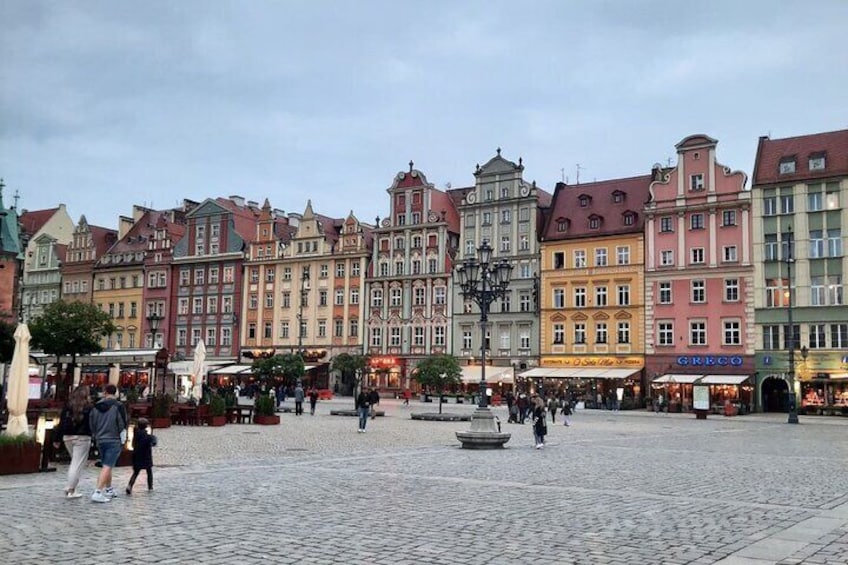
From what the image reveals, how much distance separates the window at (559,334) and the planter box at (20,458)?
48102 millimetres

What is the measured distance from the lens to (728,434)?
30.1 m

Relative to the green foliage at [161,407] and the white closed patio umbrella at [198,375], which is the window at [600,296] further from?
the green foliage at [161,407]

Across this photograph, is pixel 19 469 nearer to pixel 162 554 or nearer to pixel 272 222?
pixel 162 554

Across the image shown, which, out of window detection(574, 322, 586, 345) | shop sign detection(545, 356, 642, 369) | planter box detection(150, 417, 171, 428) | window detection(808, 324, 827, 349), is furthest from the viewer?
window detection(574, 322, 586, 345)

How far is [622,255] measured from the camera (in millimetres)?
58188

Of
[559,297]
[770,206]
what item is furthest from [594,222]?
[770,206]

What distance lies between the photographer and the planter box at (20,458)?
560 inches

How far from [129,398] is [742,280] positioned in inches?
1489

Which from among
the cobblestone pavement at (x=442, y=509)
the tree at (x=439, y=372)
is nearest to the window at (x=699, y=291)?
the tree at (x=439, y=372)

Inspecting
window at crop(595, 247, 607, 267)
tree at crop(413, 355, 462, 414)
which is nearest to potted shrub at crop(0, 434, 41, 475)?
tree at crop(413, 355, 462, 414)

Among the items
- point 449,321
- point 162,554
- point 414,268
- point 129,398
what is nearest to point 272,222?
point 414,268

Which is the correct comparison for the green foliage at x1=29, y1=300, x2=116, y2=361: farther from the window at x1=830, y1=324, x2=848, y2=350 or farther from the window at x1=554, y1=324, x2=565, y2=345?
the window at x1=830, y1=324, x2=848, y2=350

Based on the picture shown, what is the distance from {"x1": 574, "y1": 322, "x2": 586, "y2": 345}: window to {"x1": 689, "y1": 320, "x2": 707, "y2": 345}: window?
7.36 meters

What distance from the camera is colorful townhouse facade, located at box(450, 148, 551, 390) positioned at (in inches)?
2416
